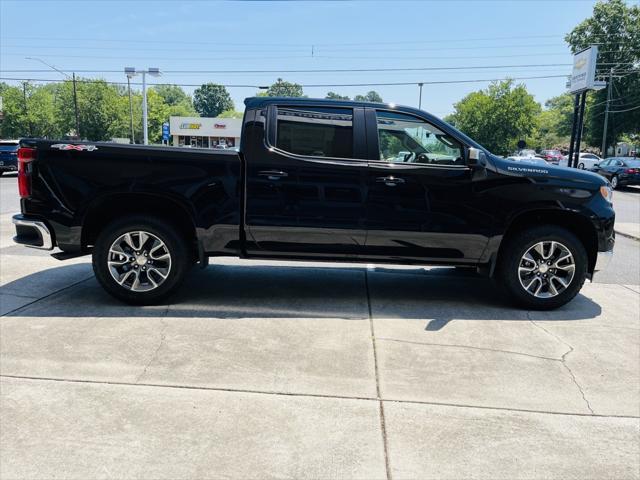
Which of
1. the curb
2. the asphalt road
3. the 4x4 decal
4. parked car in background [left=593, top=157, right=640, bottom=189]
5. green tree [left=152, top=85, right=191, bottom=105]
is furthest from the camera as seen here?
green tree [left=152, top=85, right=191, bottom=105]

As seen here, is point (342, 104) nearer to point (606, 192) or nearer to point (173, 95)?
point (606, 192)

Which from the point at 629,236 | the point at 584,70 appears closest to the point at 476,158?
the point at 629,236

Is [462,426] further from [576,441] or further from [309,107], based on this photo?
[309,107]

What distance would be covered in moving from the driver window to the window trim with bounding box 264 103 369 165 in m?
0.19

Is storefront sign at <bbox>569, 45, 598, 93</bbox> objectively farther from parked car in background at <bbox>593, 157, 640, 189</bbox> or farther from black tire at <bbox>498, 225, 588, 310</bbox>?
black tire at <bbox>498, 225, 588, 310</bbox>

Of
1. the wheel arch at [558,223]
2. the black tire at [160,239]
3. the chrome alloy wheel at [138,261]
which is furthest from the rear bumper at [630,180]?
the chrome alloy wheel at [138,261]

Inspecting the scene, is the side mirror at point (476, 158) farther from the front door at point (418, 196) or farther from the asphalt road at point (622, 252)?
the asphalt road at point (622, 252)

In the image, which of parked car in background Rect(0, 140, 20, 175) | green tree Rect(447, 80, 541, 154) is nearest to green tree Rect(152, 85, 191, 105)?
green tree Rect(447, 80, 541, 154)

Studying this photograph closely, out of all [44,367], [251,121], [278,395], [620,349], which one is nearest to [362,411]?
[278,395]

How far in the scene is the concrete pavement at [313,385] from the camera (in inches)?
110

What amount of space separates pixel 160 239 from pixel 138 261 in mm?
315

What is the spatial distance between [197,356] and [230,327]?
0.67 meters

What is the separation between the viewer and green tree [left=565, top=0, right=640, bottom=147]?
5119cm

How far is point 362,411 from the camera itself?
129 inches
